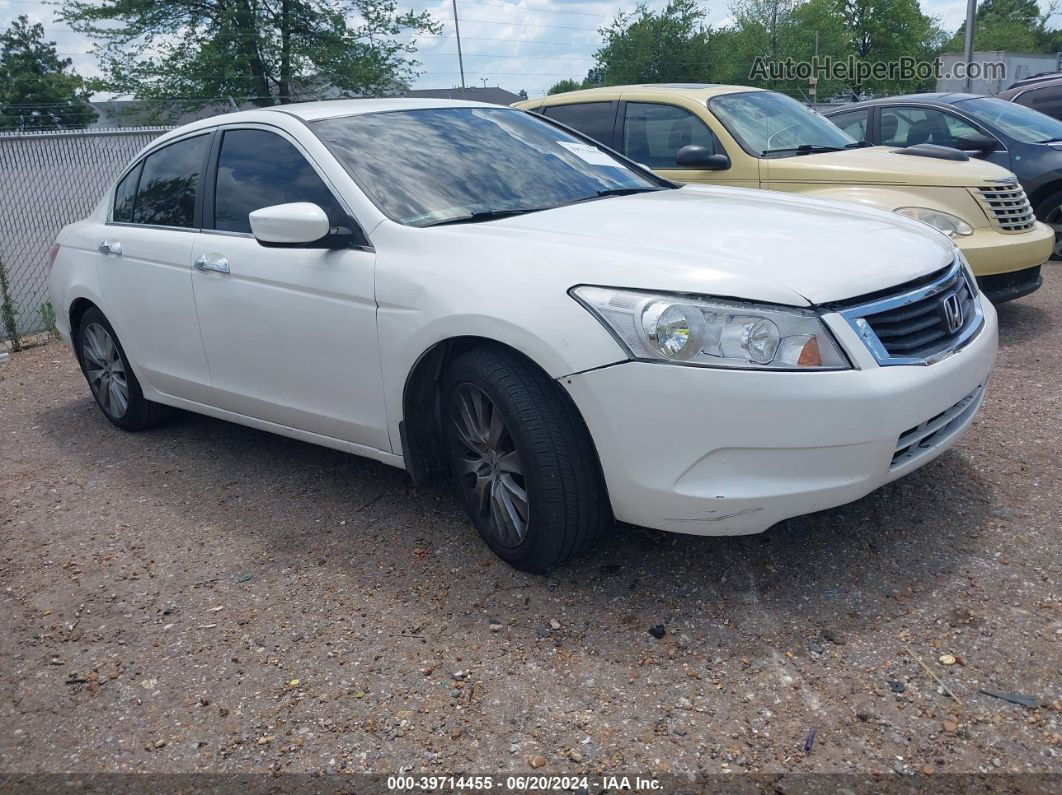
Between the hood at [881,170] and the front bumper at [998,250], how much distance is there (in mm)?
→ 378

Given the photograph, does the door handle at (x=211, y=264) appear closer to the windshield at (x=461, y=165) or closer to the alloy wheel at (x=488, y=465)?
the windshield at (x=461, y=165)

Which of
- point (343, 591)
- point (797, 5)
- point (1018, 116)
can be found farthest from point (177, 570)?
point (797, 5)

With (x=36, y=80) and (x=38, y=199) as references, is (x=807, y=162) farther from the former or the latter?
(x=36, y=80)

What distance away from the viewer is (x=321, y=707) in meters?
2.76

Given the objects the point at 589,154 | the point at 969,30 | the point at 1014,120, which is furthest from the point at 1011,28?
the point at 589,154

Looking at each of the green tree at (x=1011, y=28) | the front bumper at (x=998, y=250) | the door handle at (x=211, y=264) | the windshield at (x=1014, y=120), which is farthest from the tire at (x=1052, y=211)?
the green tree at (x=1011, y=28)

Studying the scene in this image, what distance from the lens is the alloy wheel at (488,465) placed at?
3.24 metres

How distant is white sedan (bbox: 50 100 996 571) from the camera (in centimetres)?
281

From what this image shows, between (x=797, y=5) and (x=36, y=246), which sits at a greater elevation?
(x=797, y=5)

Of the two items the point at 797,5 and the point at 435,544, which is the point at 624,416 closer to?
the point at 435,544

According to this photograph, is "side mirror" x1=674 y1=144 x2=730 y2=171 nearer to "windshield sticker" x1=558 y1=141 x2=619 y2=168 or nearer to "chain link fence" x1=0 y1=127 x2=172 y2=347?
"windshield sticker" x1=558 y1=141 x2=619 y2=168

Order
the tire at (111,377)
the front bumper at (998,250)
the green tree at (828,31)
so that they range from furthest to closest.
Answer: the green tree at (828,31) → the front bumper at (998,250) → the tire at (111,377)

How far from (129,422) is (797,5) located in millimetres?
72415

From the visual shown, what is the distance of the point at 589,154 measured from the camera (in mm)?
A: 4527
